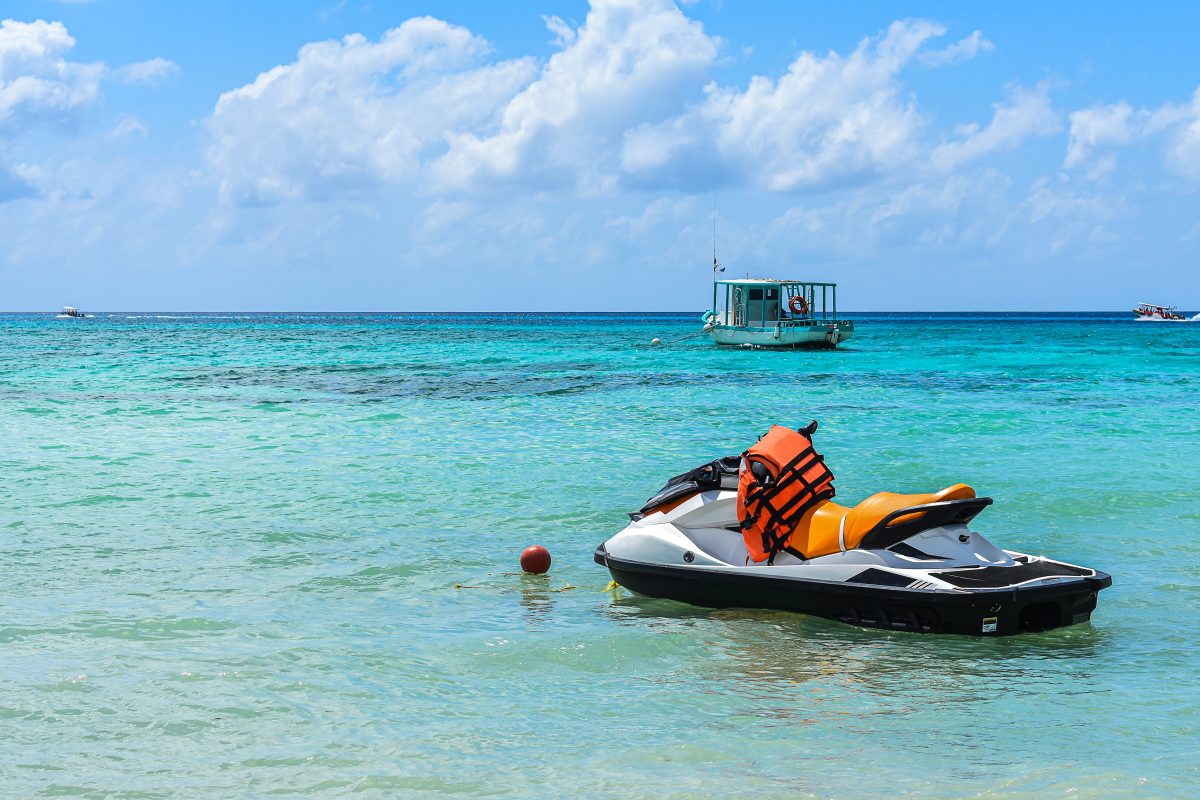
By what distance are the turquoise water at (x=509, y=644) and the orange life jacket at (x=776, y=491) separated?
A: 0.54 metres

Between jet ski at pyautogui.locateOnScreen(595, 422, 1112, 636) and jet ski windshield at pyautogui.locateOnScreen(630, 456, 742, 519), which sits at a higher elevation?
jet ski windshield at pyautogui.locateOnScreen(630, 456, 742, 519)

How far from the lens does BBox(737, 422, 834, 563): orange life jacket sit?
297 inches

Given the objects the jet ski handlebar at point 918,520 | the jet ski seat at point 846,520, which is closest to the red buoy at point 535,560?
the jet ski seat at point 846,520

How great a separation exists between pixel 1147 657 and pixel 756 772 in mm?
3201

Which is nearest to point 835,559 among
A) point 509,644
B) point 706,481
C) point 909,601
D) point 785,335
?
point 909,601

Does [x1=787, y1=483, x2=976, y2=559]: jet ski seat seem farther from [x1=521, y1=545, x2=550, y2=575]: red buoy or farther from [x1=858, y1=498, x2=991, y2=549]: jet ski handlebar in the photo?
[x1=521, y1=545, x2=550, y2=575]: red buoy

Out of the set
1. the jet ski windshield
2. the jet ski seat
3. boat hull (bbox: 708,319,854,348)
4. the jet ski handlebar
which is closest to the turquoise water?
the jet ski seat

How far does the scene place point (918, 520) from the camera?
282 inches

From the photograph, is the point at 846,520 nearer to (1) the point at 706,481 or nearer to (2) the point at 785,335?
(1) the point at 706,481

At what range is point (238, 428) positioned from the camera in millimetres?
20500

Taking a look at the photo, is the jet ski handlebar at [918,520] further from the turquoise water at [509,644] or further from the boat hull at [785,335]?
the boat hull at [785,335]

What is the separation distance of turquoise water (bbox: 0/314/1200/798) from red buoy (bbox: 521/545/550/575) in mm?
131

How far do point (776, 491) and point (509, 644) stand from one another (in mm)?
2012

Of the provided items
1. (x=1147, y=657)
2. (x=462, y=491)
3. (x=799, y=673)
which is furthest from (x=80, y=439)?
(x=1147, y=657)
